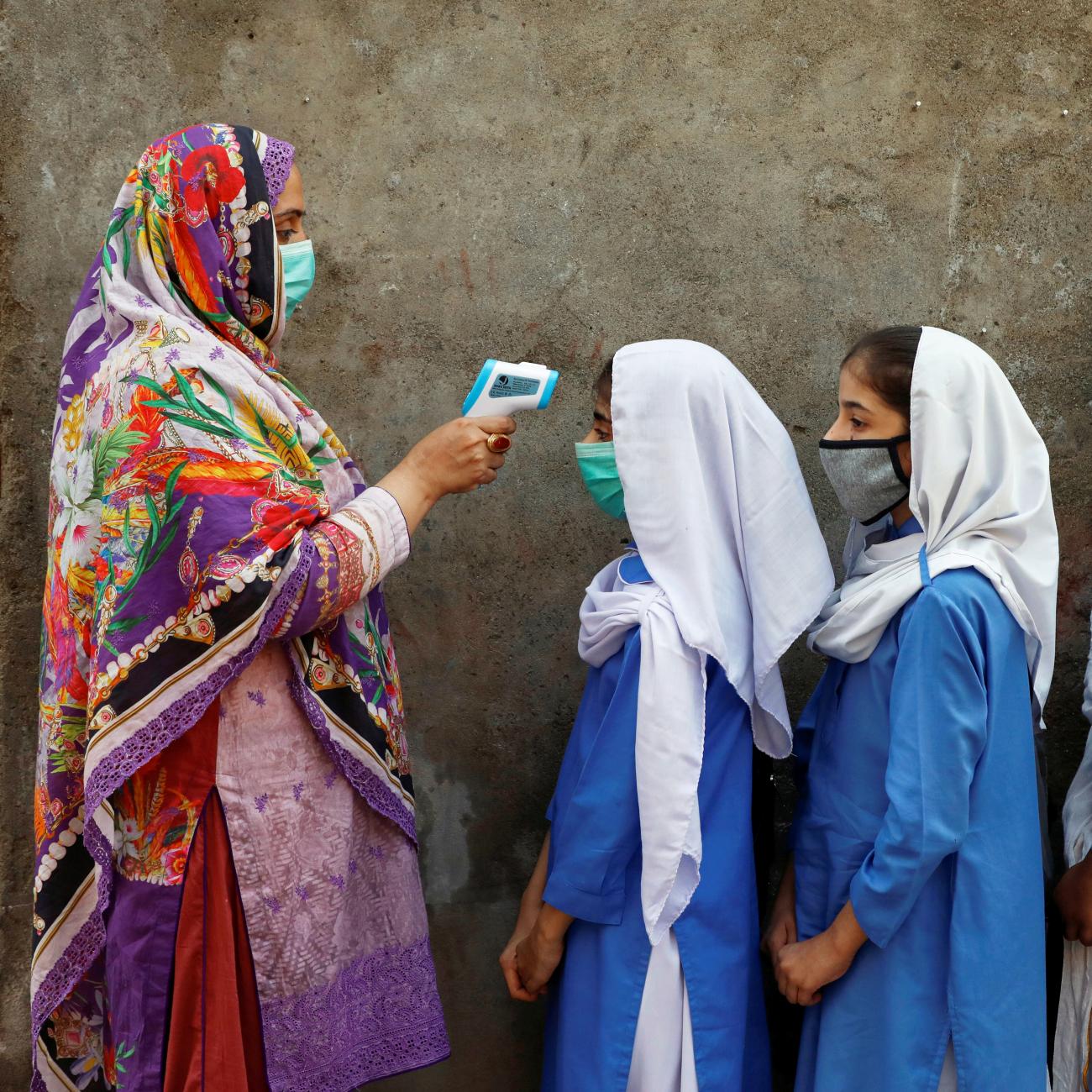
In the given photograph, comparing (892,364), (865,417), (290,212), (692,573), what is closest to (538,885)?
(692,573)

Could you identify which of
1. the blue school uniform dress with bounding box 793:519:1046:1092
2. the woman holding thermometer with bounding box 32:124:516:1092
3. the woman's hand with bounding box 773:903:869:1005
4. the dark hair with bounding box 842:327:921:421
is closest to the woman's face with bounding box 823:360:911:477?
the dark hair with bounding box 842:327:921:421

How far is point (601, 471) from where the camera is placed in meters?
2.34

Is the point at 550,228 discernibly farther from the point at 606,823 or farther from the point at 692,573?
the point at 606,823

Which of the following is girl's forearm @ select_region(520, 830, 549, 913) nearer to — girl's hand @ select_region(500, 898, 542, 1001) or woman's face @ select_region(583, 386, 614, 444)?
girl's hand @ select_region(500, 898, 542, 1001)

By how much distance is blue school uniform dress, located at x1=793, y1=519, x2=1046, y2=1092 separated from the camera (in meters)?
1.88

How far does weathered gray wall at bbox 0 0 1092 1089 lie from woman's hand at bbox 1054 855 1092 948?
672 millimetres

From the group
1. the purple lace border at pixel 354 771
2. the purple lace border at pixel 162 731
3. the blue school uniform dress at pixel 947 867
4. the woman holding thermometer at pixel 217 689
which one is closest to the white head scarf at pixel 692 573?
the blue school uniform dress at pixel 947 867

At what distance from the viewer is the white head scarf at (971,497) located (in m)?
1.97

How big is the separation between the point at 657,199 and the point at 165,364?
1353 mm

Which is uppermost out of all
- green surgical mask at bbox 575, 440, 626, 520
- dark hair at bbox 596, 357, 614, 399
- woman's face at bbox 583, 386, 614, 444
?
dark hair at bbox 596, 357, 614, 399

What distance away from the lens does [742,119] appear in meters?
2.76

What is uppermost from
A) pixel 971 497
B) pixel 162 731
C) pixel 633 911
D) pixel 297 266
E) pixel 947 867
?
pixel 297 266

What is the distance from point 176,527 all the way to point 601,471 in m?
0.87

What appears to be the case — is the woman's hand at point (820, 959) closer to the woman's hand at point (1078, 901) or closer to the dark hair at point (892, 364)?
the woman's hand at point (1078, 901)
